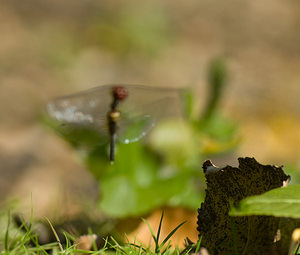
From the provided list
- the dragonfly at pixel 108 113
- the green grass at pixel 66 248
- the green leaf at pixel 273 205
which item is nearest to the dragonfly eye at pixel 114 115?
the dragonfly at pixel 108 113

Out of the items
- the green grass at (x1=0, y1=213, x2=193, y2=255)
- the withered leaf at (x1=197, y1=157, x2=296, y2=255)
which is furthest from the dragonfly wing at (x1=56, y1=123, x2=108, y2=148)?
the withered leaf at (x1=197, y1=157, x2=296, y2=255)

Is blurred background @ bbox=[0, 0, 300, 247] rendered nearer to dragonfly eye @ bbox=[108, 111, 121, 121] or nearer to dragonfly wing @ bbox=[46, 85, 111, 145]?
dragonfly wing @ bbox=[46, 85, 111, 145]

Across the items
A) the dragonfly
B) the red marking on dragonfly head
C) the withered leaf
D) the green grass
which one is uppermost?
the red marking on dragonfly head

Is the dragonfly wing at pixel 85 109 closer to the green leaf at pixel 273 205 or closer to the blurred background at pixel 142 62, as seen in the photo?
the green leaf at pixel 273 205

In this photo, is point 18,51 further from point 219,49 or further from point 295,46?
point 295,46

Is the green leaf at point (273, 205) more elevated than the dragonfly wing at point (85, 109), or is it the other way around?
the dragonfly wing at point (85, 109)

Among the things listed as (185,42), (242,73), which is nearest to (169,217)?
(242,73)
